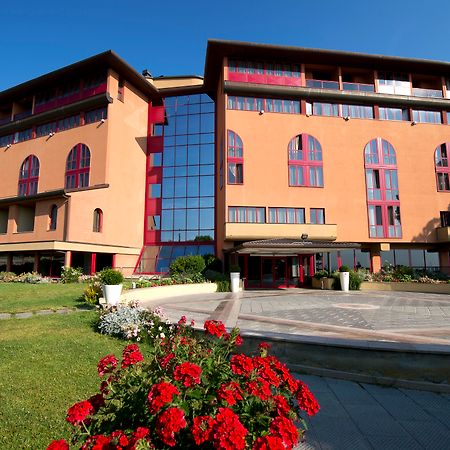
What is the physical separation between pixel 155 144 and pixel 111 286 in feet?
89.3

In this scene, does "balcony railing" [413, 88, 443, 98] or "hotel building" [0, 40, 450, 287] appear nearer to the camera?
"hotel building" [0, 40, 450, 287]

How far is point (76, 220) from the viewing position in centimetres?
2559

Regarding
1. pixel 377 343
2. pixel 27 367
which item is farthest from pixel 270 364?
pixel 27 367

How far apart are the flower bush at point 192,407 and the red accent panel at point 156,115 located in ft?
120

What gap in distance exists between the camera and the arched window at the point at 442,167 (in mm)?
30658

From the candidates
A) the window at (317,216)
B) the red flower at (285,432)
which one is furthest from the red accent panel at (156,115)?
the red flower at (285,432)

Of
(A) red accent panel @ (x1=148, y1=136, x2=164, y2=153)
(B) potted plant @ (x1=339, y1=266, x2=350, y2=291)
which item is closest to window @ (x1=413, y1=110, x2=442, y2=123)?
(B) potted plant @ (x1=339, y1=266, x2=350, y2=291)

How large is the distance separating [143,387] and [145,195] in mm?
33931

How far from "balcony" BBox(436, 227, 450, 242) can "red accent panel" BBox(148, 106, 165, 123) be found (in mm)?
30509

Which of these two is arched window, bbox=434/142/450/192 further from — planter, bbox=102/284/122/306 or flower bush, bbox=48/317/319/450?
flower bush, bbox=48/317/319/450

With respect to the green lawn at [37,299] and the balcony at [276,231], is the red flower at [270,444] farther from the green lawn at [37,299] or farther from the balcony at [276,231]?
the balcony at [276,231]

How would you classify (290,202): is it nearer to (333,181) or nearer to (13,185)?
(333,181)

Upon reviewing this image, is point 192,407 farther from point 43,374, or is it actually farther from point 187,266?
point 187,266

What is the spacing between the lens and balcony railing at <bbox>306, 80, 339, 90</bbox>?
3067cm
